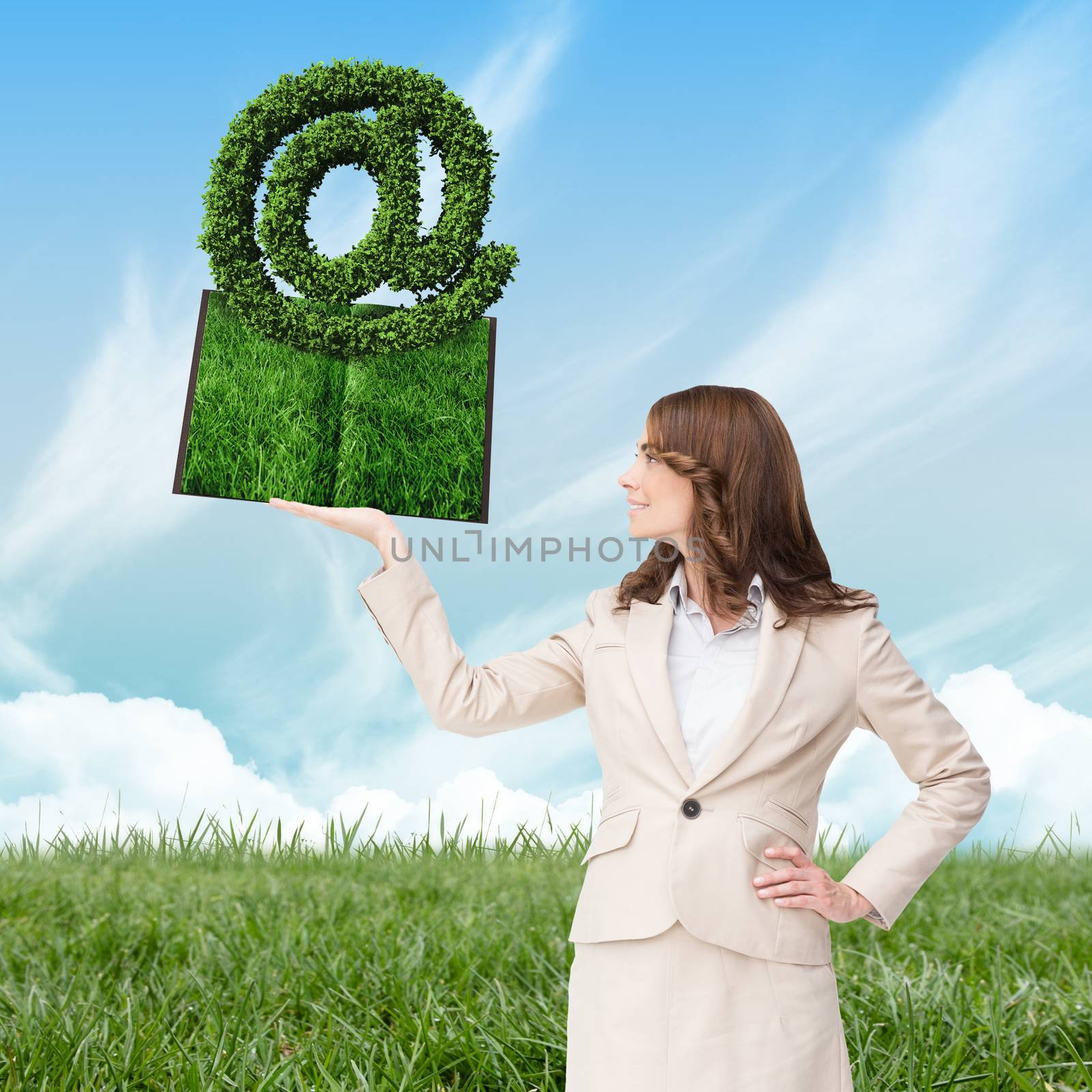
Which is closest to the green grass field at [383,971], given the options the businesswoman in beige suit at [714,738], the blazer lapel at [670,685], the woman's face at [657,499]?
the businesswoman in beige suit at [714,738]

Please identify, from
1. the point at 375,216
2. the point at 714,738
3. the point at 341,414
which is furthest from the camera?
the point at 375,216

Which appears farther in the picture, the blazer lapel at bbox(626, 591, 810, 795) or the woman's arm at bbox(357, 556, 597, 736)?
the woman's arm at bbox(357, 556, 597, 736)

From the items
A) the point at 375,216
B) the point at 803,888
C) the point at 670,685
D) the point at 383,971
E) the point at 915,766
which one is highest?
the point at 375,216

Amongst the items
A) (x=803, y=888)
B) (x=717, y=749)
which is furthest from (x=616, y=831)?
(x=803, y=888)

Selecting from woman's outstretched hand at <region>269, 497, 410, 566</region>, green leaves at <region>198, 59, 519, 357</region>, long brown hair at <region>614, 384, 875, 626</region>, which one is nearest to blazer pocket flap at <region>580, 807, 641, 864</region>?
long brown hair at <region>614, 384, 875, 626</region>

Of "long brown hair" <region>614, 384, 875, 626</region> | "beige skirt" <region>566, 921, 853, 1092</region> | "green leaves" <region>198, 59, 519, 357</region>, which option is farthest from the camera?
"green leaves" <region>198, 59, 519, 357</region>

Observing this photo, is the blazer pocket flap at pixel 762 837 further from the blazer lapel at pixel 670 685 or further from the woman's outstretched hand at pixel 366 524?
the woman's outstretched hand at pixel 366 524

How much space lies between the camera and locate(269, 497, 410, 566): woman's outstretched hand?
A: 2.21m

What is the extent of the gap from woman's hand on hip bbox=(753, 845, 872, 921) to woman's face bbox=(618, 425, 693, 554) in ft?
2.15

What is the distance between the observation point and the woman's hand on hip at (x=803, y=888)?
193cm

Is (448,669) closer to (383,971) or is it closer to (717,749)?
(717,749)

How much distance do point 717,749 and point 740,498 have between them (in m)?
0.52

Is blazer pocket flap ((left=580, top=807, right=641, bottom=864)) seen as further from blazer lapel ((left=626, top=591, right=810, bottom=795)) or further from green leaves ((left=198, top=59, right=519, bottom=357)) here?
green leaves ((left=198, top=59, right=519, bottom=357))

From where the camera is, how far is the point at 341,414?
324cm
